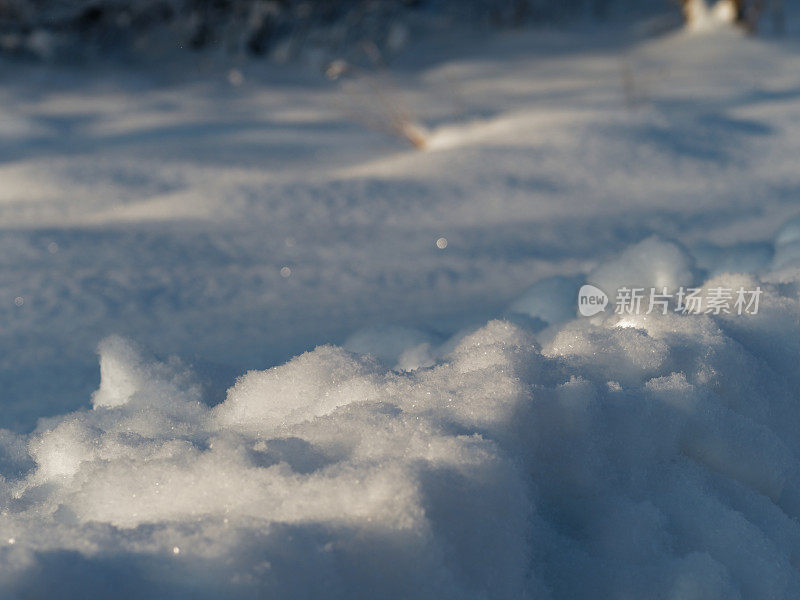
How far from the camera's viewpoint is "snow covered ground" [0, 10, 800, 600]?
784mm

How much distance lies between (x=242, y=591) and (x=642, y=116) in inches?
109

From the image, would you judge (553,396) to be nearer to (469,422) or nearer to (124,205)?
(469,422)

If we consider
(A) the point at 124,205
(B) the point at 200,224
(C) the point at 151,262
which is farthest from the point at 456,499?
(A) the point at 124,205

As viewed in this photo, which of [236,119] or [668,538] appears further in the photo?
[236,119]

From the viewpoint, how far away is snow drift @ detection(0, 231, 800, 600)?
0.73 metres

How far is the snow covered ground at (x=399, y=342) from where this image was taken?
2.57ft

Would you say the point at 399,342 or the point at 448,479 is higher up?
the point at 448,479

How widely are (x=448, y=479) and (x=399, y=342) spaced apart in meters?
0.79

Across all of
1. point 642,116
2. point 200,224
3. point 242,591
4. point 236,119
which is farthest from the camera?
point 236,119

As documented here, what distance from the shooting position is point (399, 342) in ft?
5.21

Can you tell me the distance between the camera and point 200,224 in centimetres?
236

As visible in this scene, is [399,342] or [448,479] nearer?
[448,479]

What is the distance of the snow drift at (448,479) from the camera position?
0.73 meters

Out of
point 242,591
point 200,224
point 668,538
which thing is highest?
point 242,591
